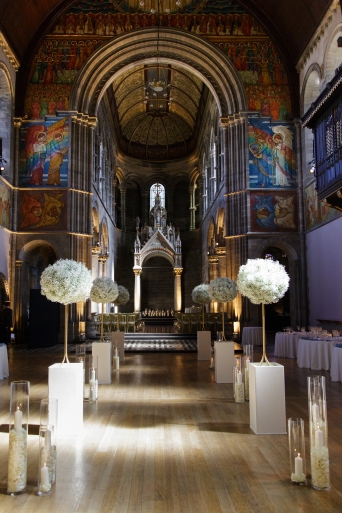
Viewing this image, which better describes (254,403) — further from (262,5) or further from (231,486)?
(262,5)

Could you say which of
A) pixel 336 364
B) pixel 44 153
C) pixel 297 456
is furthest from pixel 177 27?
pixel 297 456

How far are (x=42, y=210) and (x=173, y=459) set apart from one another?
15662mm

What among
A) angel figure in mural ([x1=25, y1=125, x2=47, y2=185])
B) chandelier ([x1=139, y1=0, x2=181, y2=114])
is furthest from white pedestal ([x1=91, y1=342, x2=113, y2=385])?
chandelier ([x1=139, y1=0, x2=181, y2=114])

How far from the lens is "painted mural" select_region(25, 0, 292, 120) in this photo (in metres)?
20.0

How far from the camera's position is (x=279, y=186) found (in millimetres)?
19562

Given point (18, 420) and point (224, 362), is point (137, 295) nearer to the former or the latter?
point (224, 362)

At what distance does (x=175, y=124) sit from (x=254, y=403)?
30337 millimetres

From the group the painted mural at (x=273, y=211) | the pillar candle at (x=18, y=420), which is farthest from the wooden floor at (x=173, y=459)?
the painted mural at (x=273, y=211)

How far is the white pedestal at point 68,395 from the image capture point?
587cm

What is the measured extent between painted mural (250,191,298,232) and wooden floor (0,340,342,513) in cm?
1135

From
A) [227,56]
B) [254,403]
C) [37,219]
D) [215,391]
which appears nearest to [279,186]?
[227,56]

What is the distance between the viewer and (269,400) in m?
5.87

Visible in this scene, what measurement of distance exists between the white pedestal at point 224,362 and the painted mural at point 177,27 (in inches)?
528

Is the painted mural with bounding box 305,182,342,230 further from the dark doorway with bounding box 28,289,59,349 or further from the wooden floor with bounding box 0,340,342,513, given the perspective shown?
the dark doorway with bounding box 28,289,59,349
